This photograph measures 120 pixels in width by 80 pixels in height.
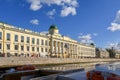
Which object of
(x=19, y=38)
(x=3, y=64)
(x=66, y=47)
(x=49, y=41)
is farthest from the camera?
(x=66, y=47)

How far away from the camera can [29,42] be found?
88.8 metres

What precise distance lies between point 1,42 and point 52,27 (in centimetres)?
4494

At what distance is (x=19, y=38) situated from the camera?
272ft

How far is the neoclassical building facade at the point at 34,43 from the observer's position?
75.9 m

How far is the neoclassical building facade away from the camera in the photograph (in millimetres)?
75912

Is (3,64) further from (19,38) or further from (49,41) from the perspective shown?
(49,41)

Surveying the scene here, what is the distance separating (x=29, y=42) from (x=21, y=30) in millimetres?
7353

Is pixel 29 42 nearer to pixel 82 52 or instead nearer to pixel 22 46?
pixel 22 46

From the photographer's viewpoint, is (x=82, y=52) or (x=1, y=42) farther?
(x=82, y=52)

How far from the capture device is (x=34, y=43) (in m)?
92.2

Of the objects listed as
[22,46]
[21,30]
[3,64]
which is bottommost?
[3,64]

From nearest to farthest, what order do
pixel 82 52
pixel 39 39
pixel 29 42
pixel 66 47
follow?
pixel 29 42 < pixel 39 39 < pixel 66 47 < pixel 82 52

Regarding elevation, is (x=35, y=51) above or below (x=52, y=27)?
below

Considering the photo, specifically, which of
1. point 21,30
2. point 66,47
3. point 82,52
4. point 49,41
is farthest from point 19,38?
point 82,52
